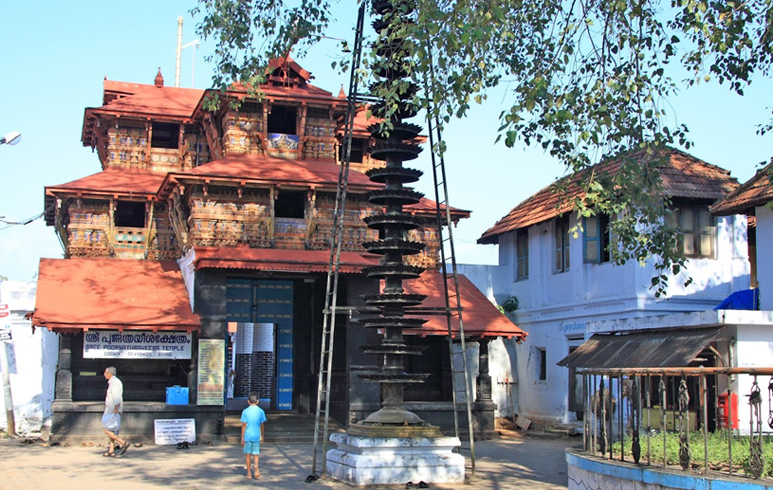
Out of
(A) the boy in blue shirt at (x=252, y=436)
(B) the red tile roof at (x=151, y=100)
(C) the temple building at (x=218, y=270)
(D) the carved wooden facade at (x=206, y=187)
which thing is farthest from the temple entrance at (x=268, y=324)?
(A) the boy in blue shirt at (x=252, y=436)

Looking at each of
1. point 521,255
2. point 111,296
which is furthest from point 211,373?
point 521,255

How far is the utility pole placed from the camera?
18.1m

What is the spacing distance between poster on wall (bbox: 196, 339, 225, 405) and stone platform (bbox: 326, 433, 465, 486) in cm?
668

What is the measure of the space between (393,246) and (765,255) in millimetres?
8019

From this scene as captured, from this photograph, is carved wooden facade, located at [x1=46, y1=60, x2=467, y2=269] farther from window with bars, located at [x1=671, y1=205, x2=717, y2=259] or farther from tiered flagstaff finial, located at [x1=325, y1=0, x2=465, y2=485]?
window with bars, located at [x1=671, y1=205, x2=717, y2=259]

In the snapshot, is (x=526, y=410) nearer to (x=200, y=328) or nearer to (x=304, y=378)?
(x=304, y=378)

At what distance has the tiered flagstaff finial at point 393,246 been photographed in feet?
43.8

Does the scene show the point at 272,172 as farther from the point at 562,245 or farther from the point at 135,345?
the point at 562,245

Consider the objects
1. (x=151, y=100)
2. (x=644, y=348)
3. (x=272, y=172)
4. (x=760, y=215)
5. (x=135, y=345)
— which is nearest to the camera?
(x=644, y=348)

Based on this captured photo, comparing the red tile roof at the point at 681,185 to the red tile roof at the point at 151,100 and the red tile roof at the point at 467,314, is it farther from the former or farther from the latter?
the red tile roof at the point at 151,100

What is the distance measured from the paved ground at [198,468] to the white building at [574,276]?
2445 millimetres

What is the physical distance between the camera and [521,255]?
2577 centimetres

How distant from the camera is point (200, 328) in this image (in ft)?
63.5

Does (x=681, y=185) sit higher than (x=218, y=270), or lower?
higher
